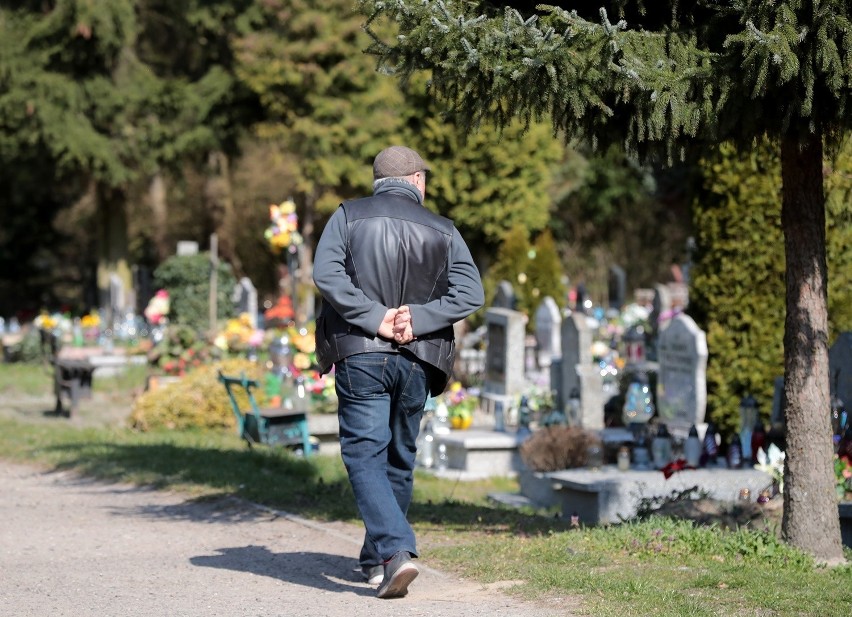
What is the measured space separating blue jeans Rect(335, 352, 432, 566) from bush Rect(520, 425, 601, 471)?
554 cm

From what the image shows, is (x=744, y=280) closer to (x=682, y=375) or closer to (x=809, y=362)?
(x=682, y=375)

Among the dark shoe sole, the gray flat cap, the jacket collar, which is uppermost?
the gray flat cap

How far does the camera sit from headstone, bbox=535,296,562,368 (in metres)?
20.4

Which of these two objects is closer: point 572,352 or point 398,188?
point 398,188

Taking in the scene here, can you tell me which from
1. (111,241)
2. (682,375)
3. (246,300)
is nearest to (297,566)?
(682,375)

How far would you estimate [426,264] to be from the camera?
A: 18.4ft

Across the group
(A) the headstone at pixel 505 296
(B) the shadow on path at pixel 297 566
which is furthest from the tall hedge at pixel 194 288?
(B) the shadow on path at pixel 297 566

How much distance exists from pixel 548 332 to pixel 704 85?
15.3 meters

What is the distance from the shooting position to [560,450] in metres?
11.0

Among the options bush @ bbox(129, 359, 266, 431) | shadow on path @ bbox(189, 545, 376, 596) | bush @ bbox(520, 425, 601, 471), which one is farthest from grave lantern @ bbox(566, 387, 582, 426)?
shadow on path @ bbox(189, 545, 376, 596)

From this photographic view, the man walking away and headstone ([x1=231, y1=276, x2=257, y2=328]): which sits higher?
headstone ([x1=231, y1=276, x2=257, y2=328])

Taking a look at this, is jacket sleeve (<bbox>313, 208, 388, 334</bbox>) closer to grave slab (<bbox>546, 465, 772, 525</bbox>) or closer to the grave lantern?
grave slab (<bbox>546, 465, 772, 525</bbox>)

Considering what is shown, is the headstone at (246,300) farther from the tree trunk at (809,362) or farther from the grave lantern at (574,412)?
the tree trunk at (809,362)

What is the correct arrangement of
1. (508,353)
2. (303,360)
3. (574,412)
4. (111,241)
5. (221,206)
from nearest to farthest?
1. (574,412)
2. (303,360)
3. (508,353)
4. (111,241)
5. (221,206)
